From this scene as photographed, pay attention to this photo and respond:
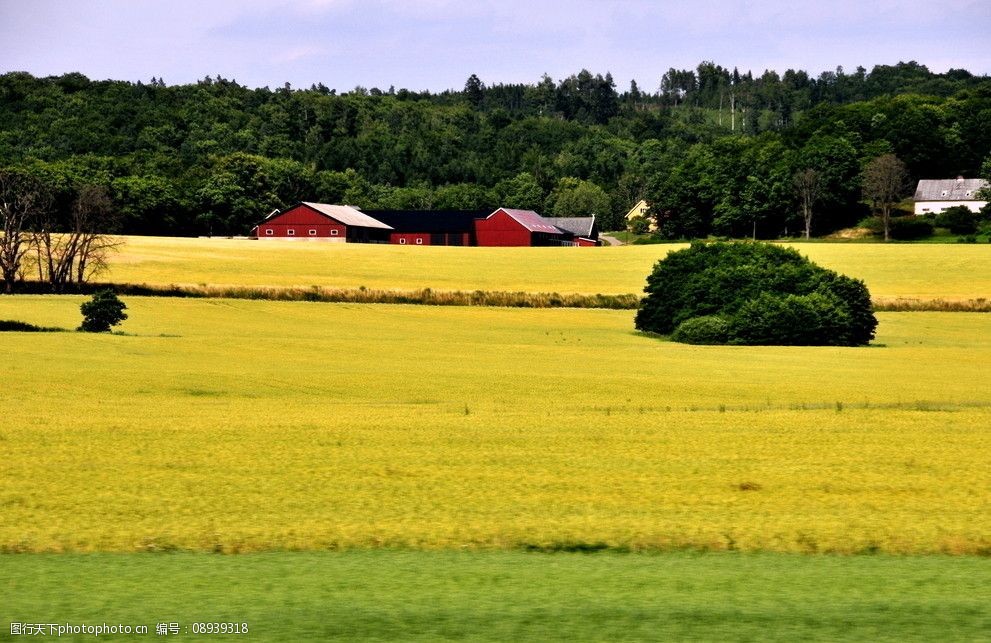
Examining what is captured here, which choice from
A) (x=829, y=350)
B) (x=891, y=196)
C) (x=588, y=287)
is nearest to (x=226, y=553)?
(x=829, y=350)

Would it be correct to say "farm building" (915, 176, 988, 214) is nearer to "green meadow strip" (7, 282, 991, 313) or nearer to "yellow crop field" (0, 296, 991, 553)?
"green meadow strip" (7, 282, 991, 313)

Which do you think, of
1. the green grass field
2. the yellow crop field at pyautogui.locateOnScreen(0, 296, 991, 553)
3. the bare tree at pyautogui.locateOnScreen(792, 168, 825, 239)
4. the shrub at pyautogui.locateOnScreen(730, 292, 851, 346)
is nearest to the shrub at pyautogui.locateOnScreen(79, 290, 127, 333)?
the yellow crop field at pyautogui.locateOnScreen(0, 296, 991, 553)

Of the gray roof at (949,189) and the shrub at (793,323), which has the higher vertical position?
the gray roof at (949,189)

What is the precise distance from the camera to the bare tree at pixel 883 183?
15825 cm

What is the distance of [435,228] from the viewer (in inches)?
6841

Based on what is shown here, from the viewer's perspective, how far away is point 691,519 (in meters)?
16.5

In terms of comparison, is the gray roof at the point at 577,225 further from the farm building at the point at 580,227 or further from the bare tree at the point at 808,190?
the bare tree at the point at 808,190

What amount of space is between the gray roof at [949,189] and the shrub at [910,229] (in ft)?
78.3

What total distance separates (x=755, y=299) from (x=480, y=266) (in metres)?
55.9

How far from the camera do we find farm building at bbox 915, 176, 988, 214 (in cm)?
17312

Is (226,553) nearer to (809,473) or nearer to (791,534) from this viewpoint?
(791,534)

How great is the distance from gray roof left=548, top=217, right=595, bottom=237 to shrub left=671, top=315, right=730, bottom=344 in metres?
124

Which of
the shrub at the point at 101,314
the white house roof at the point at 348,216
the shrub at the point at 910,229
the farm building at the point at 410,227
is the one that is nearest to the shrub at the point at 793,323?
the shrub at the point at 101,314

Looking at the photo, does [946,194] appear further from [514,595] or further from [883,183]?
[514,595]
